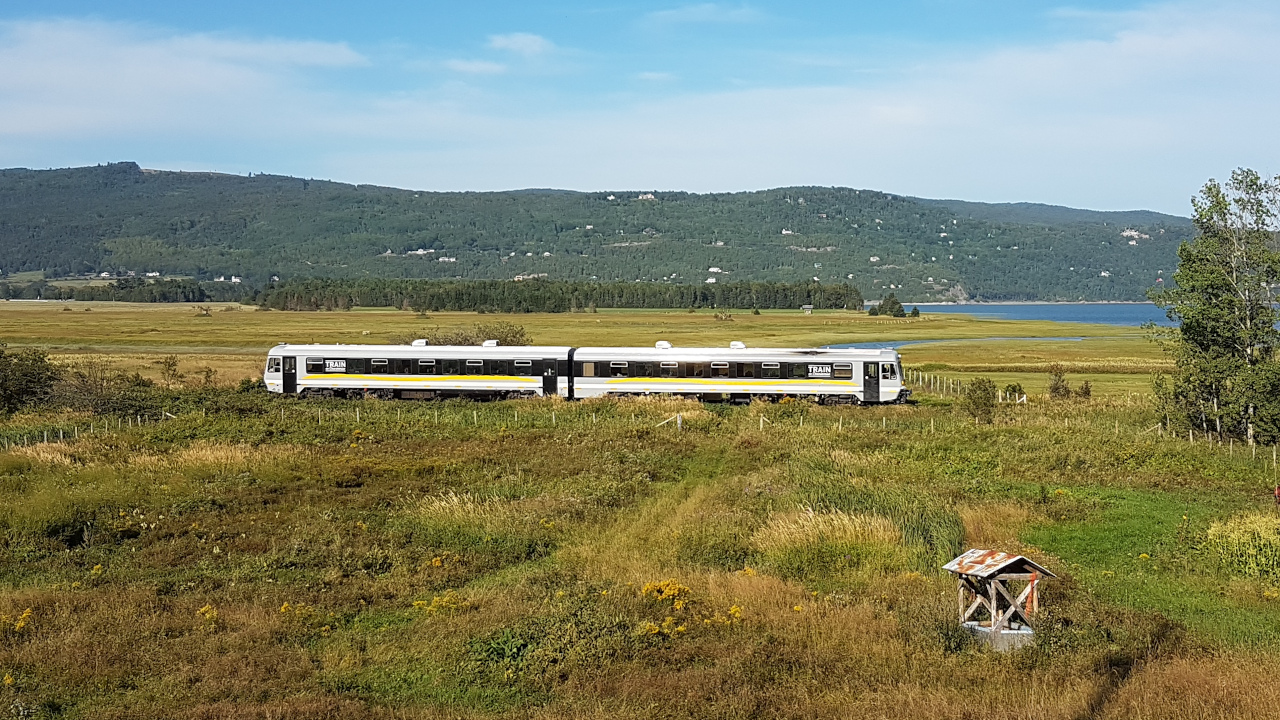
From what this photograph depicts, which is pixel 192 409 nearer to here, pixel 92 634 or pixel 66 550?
pixel 66 550

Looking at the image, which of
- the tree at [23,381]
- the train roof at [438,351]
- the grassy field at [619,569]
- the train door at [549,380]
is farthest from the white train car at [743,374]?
the tree at [23,381]

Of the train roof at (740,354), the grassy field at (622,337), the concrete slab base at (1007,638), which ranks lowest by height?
the grassy field at (622,337)

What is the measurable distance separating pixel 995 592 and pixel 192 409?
3707 centimetres

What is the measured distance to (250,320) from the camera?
150m

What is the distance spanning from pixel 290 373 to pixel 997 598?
4370cm

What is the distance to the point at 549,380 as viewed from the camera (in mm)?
50812

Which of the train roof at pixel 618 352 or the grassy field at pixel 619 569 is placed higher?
the train roof at pixel 618 352

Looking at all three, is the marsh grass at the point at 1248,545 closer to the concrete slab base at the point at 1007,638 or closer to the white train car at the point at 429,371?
the concrete slab base at the point at 1007,638

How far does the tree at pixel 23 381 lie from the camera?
45.2m

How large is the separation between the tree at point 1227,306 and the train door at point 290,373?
38.5 meters

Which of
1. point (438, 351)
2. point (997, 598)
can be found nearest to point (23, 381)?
point (438, 351)

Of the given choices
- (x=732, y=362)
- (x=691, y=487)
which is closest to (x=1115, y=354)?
(x=732, y=362)

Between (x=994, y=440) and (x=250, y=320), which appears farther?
(x=250, y=320)

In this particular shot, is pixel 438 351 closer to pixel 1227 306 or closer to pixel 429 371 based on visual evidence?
pixel 429 371
